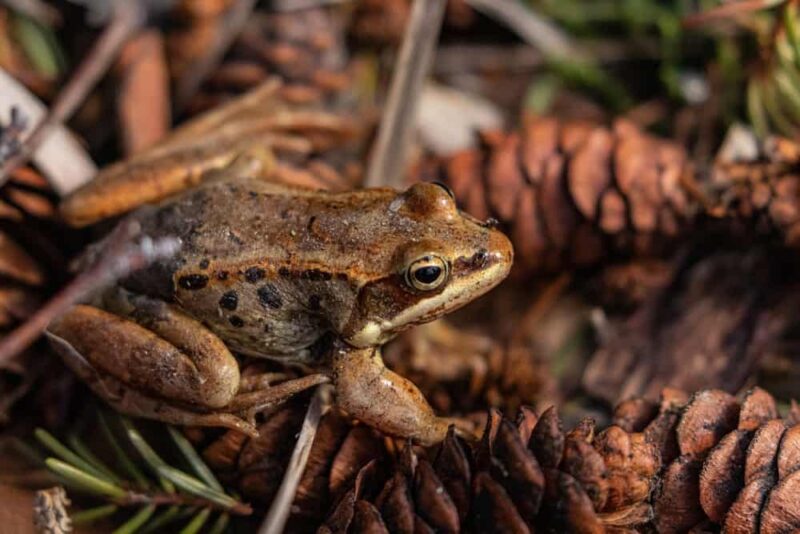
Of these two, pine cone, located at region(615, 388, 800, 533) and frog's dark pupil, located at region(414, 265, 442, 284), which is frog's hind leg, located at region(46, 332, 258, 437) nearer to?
frog's dark pupil, located at region(414, 265, 442, 284)

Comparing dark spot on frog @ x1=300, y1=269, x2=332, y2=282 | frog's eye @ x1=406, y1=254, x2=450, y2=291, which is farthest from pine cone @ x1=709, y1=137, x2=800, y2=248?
dark spot on frog @ x1=300, y1=269, x2=332, y2=282

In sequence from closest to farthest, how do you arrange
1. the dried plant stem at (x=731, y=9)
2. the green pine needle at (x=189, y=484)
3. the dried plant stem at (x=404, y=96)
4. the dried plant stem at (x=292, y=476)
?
the dried plant stem at (x=292, y=476) < the green pine needle at (x=189, y=484) < the dried plant stem at (x=731, y=9) < the dried plant stem at (x=404, y=96)

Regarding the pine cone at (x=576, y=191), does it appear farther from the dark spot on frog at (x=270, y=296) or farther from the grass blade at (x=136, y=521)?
the grass blade at (x=136, y=521)

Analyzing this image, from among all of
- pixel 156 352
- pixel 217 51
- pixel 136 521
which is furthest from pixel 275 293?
pixel 217 51

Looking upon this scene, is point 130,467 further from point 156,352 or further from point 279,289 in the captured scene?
point 279,289

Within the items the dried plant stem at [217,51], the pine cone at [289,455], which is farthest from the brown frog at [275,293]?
the dried plant stem at [217,51]

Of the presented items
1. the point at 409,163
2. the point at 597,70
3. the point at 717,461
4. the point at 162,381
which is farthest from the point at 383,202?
the point at 597,70
